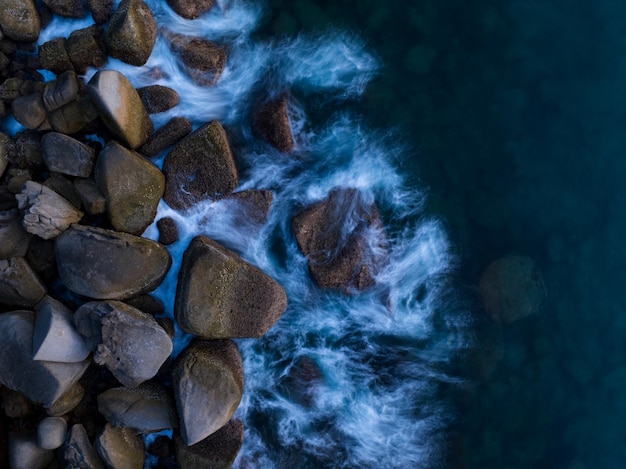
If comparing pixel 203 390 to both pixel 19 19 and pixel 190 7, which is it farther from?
pixel 19 19

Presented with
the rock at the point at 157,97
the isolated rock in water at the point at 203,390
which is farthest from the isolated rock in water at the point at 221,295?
the rock at the point at 157,97

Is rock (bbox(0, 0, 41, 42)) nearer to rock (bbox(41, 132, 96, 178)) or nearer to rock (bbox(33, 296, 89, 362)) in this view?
rock (bbox(41, 132, 96, 178))

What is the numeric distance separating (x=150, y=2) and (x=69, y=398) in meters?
5.62

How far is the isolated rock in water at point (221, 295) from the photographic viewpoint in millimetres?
5957

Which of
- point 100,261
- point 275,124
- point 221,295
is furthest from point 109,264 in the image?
point 275,124

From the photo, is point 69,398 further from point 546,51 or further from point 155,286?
point 546,51

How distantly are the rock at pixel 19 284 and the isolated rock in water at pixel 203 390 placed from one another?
6.77 ft

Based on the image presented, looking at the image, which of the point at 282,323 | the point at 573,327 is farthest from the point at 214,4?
the point at 573,327

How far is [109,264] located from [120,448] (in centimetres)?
249

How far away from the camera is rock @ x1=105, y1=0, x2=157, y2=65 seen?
596 cm

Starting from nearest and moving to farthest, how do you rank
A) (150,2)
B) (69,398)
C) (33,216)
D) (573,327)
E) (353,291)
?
(33,216) → (69,398) → (150,2) → (353,291) → (573,327)

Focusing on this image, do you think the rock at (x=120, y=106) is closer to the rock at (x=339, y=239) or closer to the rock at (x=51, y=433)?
the rock at (x=339, y=239)

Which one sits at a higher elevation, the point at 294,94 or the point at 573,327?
the point at 294,94

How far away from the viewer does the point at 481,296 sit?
7.20 meters
